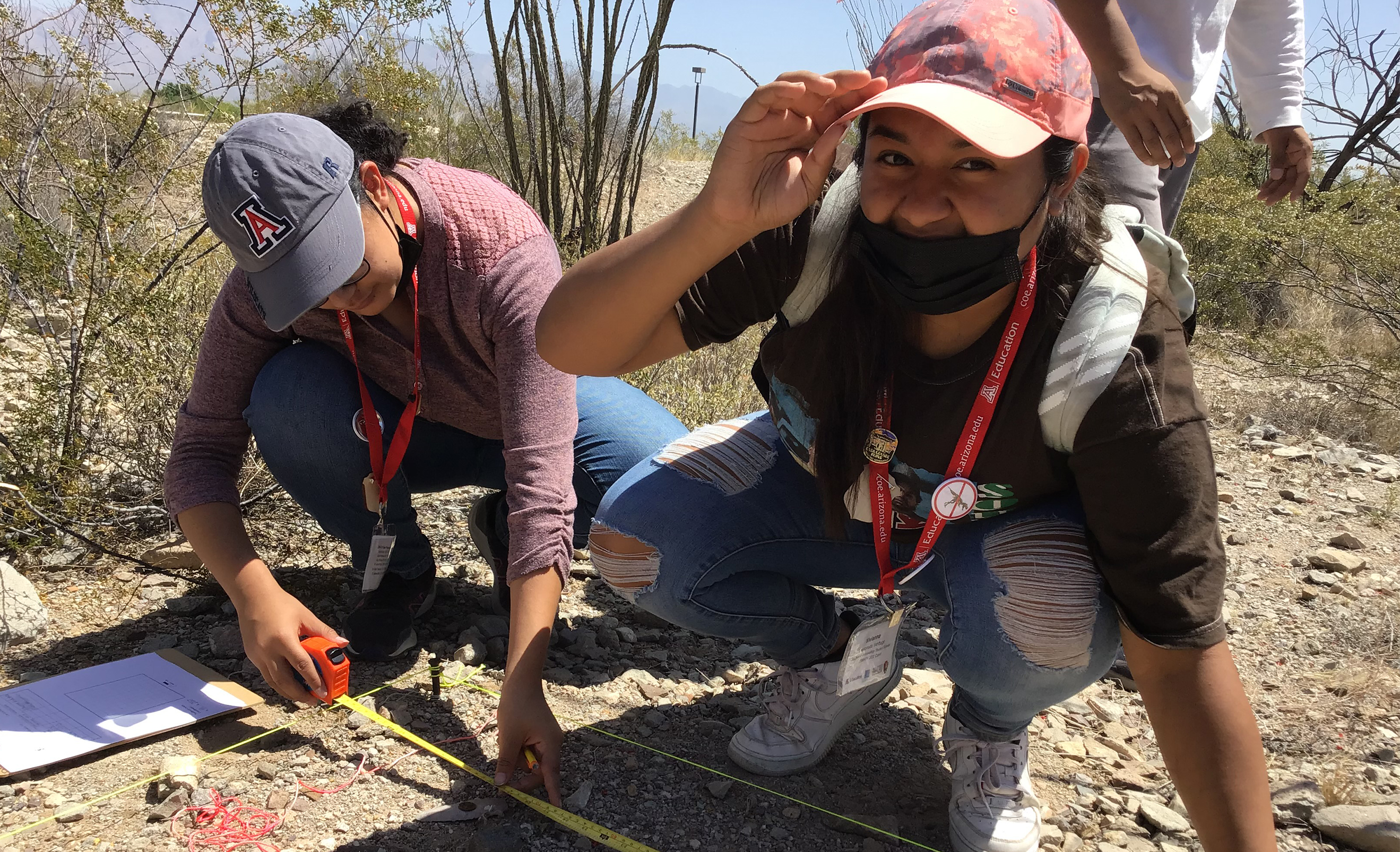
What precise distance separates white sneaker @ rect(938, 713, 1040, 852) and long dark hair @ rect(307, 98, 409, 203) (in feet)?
4.98

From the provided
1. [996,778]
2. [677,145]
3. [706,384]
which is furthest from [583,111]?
[677,145]

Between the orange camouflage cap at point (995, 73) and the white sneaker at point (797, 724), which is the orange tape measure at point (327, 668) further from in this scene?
the orange camouflage cap at point (995, 73)

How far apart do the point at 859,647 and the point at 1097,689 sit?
33.1 inches

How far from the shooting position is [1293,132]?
2150 millimetres

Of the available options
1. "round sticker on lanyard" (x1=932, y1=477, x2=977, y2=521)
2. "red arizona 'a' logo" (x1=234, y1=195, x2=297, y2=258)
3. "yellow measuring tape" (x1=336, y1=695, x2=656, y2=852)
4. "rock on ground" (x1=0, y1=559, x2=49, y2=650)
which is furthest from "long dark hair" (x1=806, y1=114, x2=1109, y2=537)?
"rock on ground" (x1=0, y1=559, x2=49, y2=650)

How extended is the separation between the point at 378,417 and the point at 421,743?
0.67 m

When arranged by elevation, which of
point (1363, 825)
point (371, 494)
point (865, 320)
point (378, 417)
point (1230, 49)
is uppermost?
point (1230, 49)

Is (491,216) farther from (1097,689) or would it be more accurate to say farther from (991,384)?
(1097,689)

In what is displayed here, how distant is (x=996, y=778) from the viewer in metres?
1.68

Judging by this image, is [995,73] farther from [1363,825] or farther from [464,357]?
[1363,825]

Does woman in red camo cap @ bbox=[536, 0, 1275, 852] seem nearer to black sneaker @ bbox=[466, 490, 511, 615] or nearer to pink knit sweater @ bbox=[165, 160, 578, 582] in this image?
pink knit sweater @ bbox=[165, 160, 578, 582]

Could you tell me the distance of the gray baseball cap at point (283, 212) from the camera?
5.27ft

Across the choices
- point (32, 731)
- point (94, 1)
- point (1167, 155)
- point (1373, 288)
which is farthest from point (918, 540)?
point (1373, 288)

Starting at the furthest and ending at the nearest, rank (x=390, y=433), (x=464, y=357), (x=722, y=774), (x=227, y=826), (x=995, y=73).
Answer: (x=390, y=433)
(x=464, y=357)
(x=722, y=774)
(x=227, y=826)
(x=995, y=73)
